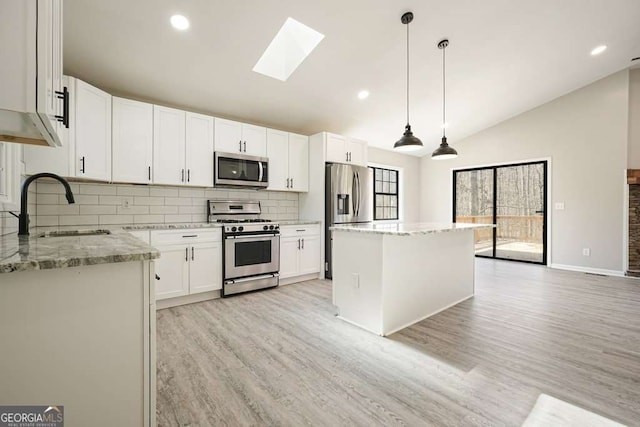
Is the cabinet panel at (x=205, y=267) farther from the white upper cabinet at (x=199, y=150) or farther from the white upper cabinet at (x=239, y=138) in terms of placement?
the white upper cabinet at (x=239, y=138)

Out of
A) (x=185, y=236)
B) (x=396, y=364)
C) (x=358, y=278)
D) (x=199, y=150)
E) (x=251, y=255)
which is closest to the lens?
(x=396, y=364)

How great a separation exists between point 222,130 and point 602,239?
6186 mm

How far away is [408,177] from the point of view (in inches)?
275

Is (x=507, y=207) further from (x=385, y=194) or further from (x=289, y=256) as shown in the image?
(x=289, y=256)

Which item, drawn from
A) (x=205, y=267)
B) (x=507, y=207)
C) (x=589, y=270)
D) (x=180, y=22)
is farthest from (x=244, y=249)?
(x=589, y=270)

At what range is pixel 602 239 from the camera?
470cm

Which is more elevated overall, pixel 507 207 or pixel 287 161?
pixel 287 161

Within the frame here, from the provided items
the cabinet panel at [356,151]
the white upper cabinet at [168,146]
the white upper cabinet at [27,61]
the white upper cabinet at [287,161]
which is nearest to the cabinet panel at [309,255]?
the white upper cabinet at [287,161]

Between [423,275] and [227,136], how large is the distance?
2.98 metres

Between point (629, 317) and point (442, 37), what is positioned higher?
point (442, 37)

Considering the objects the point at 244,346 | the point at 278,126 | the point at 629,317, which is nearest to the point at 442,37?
the point at 278,126

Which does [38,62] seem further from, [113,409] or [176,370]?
[176,370]

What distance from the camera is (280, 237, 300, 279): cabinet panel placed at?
409 centimetres

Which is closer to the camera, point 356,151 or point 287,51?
point 287,51
